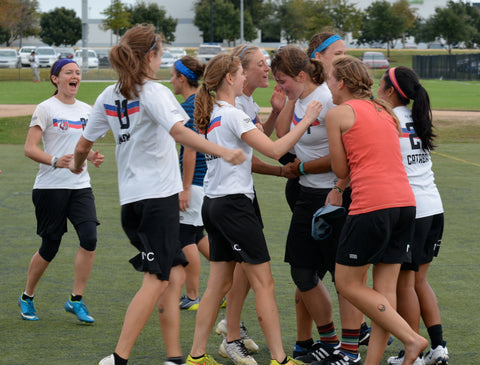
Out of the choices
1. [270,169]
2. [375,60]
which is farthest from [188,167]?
[375,60]

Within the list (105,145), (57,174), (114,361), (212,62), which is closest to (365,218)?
(212,62)

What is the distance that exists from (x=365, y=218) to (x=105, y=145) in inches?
617

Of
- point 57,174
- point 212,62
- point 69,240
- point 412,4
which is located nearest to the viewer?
point 212,62

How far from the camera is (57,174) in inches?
234

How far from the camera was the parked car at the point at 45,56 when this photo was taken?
179ft

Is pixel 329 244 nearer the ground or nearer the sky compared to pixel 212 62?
nearer the ground

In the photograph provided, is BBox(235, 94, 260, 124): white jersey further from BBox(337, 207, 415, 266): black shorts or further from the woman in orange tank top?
BBox(337, 207, 415, 266): black shorts

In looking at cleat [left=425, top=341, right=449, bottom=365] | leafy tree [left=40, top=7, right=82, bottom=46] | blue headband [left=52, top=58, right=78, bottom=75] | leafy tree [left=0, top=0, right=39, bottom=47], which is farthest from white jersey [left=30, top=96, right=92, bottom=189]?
leafy tree [left=40, top=7, right=82, bottom=46]

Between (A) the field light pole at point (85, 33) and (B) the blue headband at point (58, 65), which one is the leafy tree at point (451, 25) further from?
(B) the blue headband at point (58, 65)

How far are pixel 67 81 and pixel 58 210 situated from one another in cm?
102

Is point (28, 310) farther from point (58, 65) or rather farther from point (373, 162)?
point (373, 162)

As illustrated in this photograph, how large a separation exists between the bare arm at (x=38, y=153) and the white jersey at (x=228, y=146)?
123cm

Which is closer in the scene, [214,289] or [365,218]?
[365,218]

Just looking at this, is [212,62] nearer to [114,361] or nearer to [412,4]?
[114,361]
